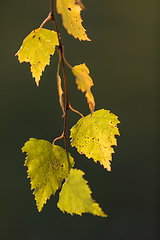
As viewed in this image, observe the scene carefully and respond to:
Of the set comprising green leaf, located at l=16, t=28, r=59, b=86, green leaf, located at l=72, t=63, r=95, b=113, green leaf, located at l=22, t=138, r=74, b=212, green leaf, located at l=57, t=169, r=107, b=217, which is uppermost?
green leaf, located at l=16, t=28, r=59, b=86

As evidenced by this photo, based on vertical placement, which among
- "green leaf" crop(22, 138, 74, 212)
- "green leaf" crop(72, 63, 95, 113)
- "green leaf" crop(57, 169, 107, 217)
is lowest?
"green leaf" crop(57, 169, 107, 217)

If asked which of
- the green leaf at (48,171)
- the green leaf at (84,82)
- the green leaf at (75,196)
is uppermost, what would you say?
the green leaf at (84,82)

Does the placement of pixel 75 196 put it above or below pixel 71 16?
below

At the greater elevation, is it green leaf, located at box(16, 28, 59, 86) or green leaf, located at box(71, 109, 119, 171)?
green leaf, located at box(16, 28, 59, 86)

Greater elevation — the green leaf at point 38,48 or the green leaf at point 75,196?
the green leaf at point 38,48
